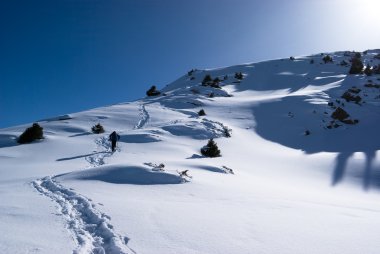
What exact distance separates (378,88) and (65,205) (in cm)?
4619

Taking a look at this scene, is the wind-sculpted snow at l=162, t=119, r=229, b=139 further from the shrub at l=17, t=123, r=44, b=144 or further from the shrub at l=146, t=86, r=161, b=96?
the shrub at l=146, t=86, r=161, b=96

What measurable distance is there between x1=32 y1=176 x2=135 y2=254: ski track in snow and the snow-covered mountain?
0.11 ft

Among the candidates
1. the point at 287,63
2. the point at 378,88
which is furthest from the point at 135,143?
the point at 287,63

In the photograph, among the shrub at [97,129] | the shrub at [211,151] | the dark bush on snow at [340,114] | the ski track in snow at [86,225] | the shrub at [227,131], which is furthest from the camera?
the dark bush on snow at [340,114]

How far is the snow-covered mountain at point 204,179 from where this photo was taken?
6141 mm

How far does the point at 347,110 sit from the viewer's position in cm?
3766

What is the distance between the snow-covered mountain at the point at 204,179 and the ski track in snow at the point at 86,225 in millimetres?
33

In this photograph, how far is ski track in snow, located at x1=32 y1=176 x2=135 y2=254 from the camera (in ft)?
18.1

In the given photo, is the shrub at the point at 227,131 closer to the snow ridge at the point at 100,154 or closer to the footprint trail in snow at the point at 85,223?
the snow ridge at the point at 100,154

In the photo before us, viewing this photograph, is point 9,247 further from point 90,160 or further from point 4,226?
point 90,160

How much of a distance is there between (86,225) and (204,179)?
726cm

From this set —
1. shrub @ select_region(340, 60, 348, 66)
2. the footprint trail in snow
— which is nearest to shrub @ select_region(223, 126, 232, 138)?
the footprint trail in snow

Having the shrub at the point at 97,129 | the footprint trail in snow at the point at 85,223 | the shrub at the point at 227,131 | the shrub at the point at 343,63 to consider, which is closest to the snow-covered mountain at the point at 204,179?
the footprint trail in snow at the point at 85,223

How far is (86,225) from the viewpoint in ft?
22.1
